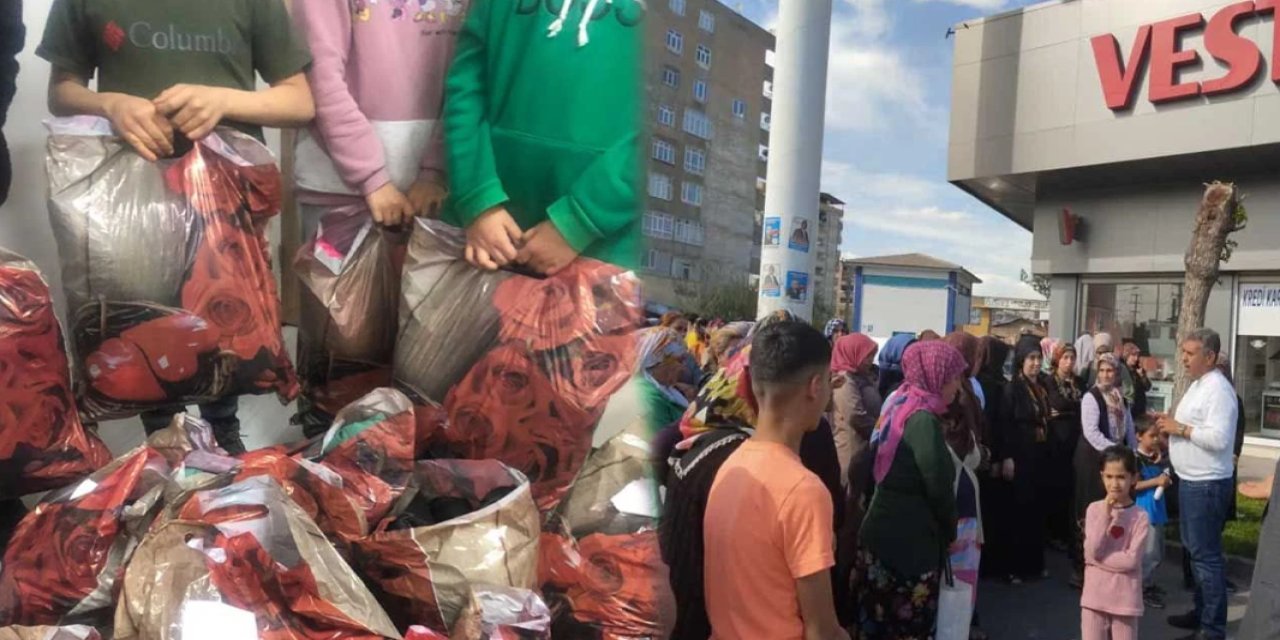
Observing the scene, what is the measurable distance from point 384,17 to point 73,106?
0.46 metres

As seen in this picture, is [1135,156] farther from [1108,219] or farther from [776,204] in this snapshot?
[776,204]

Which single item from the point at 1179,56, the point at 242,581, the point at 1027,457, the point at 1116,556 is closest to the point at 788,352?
the point at 242,581

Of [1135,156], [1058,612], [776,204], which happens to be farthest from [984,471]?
[1135,156]

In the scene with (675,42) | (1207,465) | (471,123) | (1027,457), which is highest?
(675,42)

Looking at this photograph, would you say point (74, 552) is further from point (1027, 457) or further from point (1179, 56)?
point (1179, 56)

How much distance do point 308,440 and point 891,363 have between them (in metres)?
3.44

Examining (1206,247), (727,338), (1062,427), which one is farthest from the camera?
(1206,247)

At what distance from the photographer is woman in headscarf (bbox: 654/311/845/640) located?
179cm

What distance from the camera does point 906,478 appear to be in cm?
271

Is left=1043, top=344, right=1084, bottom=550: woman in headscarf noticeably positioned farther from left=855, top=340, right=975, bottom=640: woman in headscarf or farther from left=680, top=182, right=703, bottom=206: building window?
left=680, top=182, right=703, bottom=206: building window

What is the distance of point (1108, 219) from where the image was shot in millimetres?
10547

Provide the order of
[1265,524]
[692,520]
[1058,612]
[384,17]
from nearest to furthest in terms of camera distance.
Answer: [384,17] < [1265,524] < [692,520] < [1058,612]

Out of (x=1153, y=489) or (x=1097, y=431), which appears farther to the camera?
(x=1097, y=431)

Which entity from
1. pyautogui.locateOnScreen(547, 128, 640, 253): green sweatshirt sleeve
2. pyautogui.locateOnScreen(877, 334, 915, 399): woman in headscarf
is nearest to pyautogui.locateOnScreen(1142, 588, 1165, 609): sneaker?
pyautogui.locateOnScreen(877, 334, 915, 399): woman in headscarf
